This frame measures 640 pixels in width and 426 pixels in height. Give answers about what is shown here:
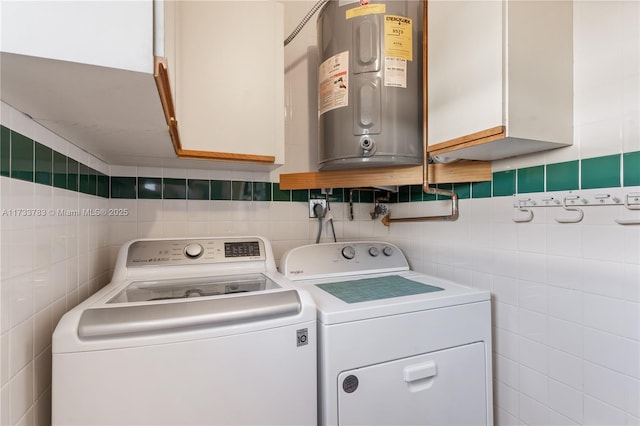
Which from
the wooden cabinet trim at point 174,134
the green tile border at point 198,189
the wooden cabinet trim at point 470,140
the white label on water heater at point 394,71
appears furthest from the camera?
the green tile border at point 198,189

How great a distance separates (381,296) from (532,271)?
23.6 inches

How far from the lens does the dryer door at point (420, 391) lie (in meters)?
1.04

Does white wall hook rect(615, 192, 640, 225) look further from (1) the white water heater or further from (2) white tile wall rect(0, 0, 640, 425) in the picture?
(1) the white water heater

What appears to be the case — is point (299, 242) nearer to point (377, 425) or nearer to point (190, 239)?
point (190, 239)

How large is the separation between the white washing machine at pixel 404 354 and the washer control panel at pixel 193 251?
379 millimetres

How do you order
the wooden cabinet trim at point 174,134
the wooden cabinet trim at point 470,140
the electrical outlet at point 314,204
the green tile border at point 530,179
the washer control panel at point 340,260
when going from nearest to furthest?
the wooden cabinet trim at point 174,134 < the wooden cabinet trim at point 470,140 < the green tile border at point 530,179 < the washer control panel at point 340,260 < the electrical outlet at point 314,204

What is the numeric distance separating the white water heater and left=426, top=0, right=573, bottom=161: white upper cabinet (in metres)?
0.21

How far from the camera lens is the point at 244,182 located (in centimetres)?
179

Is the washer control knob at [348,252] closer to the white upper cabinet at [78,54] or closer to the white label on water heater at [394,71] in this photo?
the white label on water heater at [394,71]

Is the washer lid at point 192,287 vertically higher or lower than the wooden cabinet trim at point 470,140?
lower

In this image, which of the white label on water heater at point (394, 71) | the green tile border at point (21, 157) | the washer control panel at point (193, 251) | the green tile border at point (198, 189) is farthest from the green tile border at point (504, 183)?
the green tile border at point (21, 157)

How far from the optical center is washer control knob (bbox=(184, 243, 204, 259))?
4.66 ft

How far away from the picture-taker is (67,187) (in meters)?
1.02

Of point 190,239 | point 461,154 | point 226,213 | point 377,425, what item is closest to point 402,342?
point 377,425
